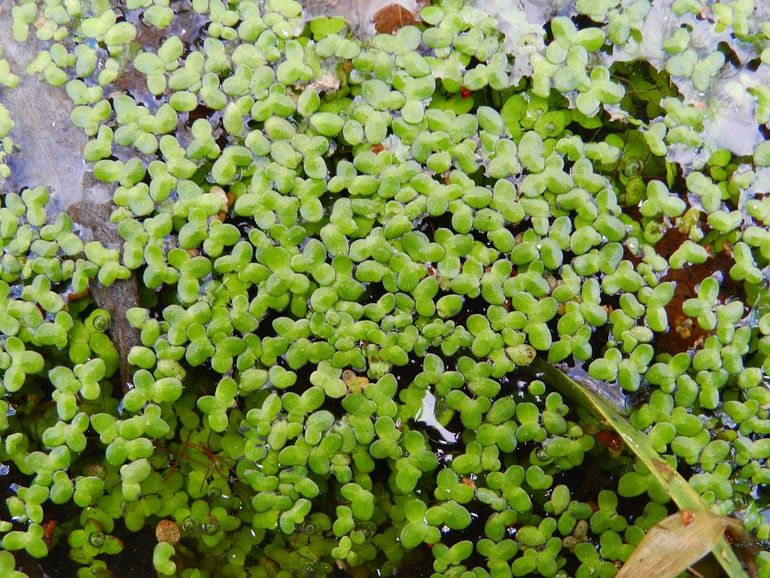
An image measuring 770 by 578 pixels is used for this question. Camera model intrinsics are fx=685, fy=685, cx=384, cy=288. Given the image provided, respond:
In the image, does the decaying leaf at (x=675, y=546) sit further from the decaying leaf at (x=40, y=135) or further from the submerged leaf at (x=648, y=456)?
the decaying leaf at (x=40, y=135)

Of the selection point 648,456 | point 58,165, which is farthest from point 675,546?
point 58,165

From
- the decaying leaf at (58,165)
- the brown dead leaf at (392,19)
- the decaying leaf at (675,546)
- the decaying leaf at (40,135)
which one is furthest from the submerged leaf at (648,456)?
the decaying leaf at (40,135)

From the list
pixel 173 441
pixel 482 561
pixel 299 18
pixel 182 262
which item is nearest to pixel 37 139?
pixel 182 262

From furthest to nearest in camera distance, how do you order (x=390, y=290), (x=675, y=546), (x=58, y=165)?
1. (x=58, y=165)
2. (x=390, y=290)
3. (x=675, y=546)

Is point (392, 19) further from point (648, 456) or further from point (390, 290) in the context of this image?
point (648, 456)

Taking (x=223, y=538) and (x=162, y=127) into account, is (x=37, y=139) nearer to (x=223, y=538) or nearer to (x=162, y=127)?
(x=162, y=127)
